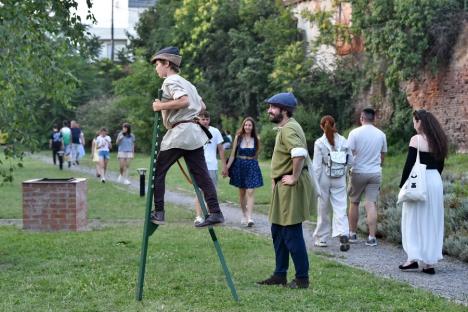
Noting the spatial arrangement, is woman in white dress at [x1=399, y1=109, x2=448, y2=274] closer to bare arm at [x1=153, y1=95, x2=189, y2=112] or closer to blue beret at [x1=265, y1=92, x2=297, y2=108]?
blue beret at [x1=265, y1=92, x2=297, y2=108]

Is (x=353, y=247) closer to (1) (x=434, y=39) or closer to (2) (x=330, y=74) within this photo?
(1) (x=434, y=39)

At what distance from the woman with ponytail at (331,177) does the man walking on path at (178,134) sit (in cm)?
435

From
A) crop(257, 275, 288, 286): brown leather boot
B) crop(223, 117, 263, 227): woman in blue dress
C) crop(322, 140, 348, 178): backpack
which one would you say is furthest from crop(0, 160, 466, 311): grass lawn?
crop(322, 140, 348, 178): backpack

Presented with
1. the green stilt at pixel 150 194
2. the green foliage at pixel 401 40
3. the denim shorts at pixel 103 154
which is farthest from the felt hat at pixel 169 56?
the green foliage at pixel 401 40

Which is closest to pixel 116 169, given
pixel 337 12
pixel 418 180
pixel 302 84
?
pixel 302 84

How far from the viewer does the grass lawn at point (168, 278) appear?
24.4ft

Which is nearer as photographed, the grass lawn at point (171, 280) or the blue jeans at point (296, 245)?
the grass lawn at point (171, 280)

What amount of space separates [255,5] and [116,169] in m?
11.8

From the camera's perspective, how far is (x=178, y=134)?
23.7ft

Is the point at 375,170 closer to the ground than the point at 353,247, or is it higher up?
higher up

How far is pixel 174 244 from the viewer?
36.6 ft

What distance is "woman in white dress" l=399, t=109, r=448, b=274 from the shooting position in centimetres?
952

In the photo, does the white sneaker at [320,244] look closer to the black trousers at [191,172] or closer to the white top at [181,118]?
the black trousers at [191,172]

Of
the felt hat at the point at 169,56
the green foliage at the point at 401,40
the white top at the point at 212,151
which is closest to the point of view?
the felt hat at the point at 169,56
